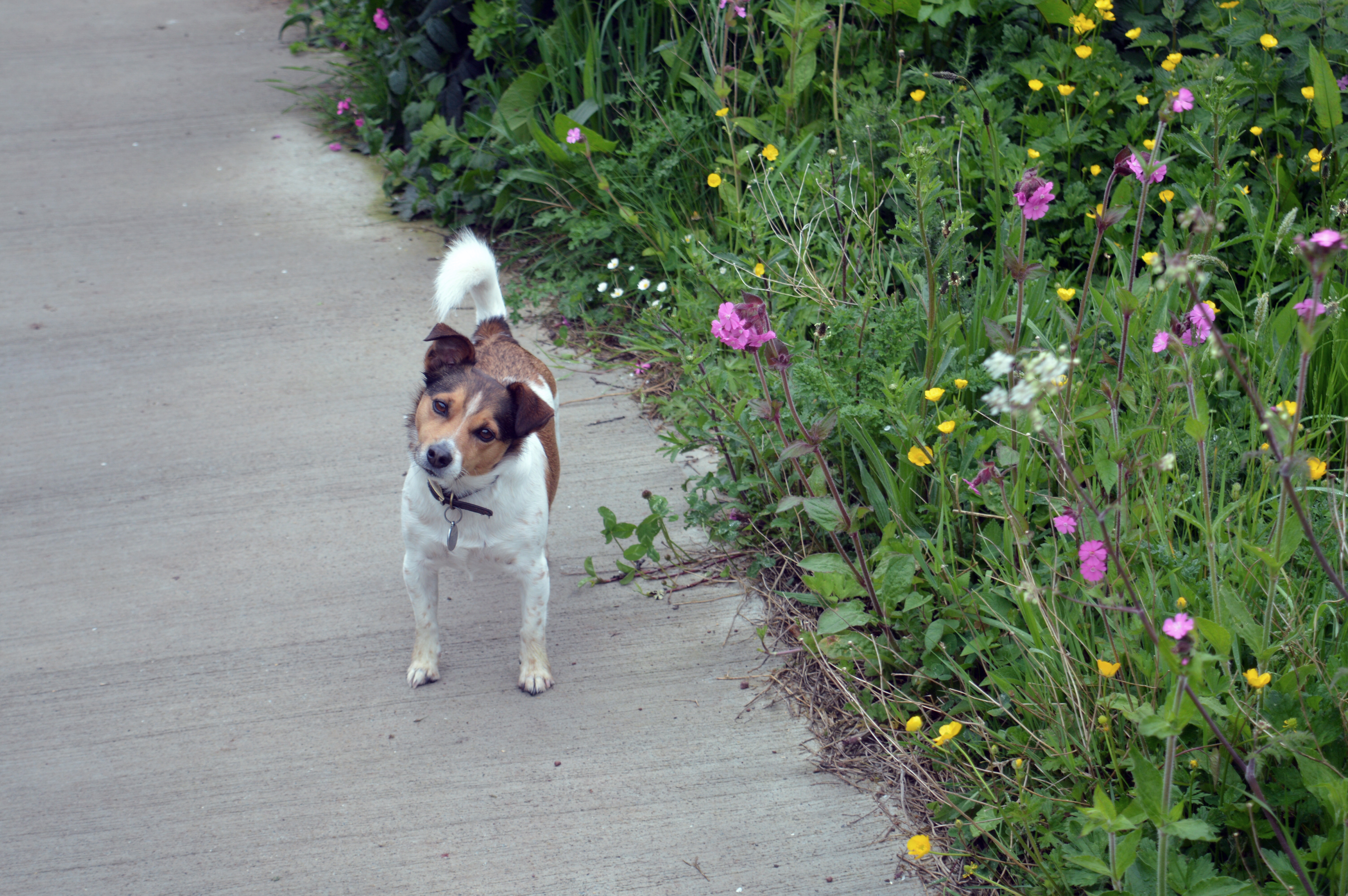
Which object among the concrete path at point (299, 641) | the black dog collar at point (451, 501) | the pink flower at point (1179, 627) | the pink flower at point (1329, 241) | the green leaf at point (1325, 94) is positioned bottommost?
the concrete path at point (299, 641)

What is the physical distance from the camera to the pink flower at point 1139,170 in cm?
238

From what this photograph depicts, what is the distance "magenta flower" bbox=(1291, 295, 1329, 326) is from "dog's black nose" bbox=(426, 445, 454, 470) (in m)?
1.83

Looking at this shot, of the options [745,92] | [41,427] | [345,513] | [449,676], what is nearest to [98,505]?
[41,427]

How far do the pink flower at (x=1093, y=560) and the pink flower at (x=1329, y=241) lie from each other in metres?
0.69

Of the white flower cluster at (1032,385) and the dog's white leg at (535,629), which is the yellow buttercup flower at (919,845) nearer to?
the white flower cluster at (1032,385)

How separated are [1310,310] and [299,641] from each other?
272 centimetres

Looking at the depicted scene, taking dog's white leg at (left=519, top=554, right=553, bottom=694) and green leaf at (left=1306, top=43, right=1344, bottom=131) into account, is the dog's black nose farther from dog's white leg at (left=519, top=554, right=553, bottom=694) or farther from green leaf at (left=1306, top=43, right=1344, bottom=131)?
green leaf at (left=1306, top=43, right=1344, bottom=131)

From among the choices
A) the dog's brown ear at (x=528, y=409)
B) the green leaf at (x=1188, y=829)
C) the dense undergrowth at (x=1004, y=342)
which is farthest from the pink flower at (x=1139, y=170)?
the dog's brown ear at (x=528, y=409)

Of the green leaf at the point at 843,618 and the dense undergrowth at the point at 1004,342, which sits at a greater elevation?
the dense undergrowth at the point at 1004,342

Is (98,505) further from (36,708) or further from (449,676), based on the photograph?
(449,676)

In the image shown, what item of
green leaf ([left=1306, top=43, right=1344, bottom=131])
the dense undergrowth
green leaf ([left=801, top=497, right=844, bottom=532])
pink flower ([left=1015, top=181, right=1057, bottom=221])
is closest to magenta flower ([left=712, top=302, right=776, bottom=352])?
the dense undergrowth

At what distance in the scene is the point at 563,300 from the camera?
4.70 metres

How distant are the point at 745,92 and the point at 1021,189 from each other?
2595 millimetres

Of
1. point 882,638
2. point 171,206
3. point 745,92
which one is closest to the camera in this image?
Answer: point 882,638
